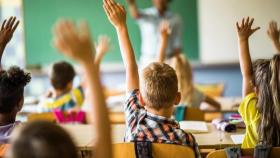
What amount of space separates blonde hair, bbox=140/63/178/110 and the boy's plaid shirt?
73 mm

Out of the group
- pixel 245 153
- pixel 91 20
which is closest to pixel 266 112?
pixel 245 153

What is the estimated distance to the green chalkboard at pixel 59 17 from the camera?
23.2 ft

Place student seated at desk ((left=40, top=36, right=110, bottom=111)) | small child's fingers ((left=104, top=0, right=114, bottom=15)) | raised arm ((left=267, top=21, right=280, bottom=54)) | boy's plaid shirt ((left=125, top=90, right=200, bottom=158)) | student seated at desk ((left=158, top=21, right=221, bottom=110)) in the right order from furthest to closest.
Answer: student seated at desk ((left=40, top=36, right=110, bottom=111)) < student seated at desk ((left=158, top=21, right=221, bottom=110)) < raised arm ((left=267, top=21, right=280, bottom=54)) < small child's fingers ((left=104, top=0, right=114, bottom=15)) < boy's plaid shirt ((left=125, top=90, right=200, bottom=158))

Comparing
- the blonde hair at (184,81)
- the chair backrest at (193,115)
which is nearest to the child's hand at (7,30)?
the chair backrest at (193,115)

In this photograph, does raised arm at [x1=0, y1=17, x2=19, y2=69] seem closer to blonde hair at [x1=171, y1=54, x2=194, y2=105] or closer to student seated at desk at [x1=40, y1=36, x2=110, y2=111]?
student seated at desk at [x1=40, y1=36, x2=110, y2=111]

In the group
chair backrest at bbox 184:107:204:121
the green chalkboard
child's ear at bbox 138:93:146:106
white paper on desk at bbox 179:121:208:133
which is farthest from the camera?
the green chalkboard

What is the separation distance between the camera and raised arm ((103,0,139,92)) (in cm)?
269

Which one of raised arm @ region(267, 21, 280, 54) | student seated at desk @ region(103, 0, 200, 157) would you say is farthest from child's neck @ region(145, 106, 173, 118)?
raised arm @ region(267, 21, 280, 54)

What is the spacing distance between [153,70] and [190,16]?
15.1 ft

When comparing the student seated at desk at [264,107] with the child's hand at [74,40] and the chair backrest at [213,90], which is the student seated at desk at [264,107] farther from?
the chair backrest at [213,90]

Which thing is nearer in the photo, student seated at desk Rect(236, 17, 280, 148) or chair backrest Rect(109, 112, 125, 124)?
student seated at desk Rect(236, 17, 280, 148)

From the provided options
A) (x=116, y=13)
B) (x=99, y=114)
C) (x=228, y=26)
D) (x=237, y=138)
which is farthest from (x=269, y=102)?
(x=228, y=26)

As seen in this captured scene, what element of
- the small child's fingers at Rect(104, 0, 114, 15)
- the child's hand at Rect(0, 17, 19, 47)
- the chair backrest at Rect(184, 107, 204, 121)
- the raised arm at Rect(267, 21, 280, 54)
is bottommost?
the chair backrest at Rect(184, 107, 204, 121)

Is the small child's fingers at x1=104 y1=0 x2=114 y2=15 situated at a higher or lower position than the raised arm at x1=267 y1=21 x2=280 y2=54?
higher
